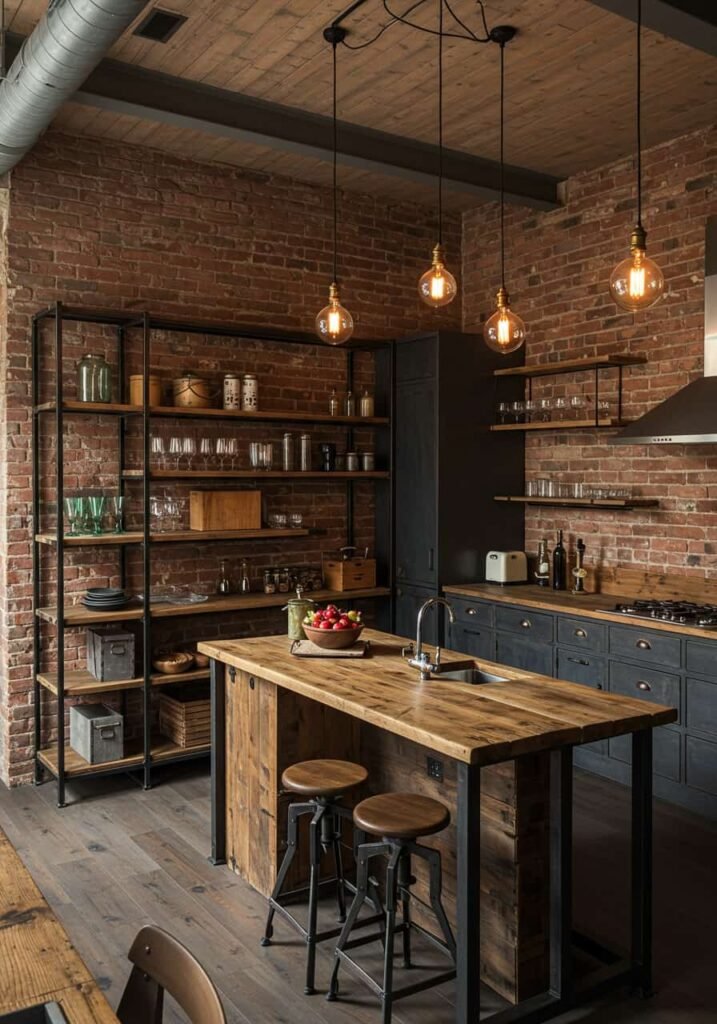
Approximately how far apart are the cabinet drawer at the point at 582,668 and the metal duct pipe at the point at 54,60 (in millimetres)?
3756

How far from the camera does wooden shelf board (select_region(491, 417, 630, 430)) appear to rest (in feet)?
17.6

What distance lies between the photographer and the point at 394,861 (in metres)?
2.80

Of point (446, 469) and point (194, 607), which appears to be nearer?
point (194, 607)

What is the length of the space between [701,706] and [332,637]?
196cm

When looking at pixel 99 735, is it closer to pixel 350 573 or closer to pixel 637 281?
pixel 350 573

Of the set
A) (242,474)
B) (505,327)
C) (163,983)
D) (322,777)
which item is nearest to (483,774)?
(322,777)

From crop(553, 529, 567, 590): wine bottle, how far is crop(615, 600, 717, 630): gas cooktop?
2.29 feet

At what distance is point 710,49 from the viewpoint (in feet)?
11.7

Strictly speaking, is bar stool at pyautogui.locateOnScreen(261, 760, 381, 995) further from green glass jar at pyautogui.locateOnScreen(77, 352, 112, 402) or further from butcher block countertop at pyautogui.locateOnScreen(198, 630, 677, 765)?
green glass jar at pyautogui.locateOnScreen(77, 352, 112, 402)

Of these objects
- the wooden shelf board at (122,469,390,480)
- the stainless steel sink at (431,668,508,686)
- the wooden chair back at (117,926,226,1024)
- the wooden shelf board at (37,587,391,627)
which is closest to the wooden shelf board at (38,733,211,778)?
the wooden shelf board at (37,587,391,627)

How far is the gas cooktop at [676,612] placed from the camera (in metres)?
4.52

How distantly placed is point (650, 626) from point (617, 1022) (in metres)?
2.19

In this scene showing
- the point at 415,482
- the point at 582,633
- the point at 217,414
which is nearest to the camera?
the point at 582,633

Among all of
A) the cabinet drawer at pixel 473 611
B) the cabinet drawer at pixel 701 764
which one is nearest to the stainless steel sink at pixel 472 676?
the cabinet drawer at pixel 701 764
